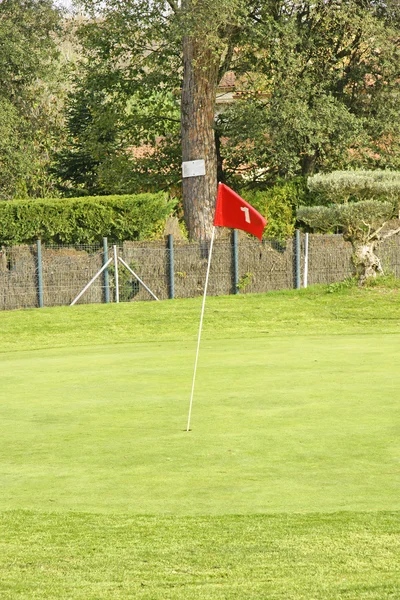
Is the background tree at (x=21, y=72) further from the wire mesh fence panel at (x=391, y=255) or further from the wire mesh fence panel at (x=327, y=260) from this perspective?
the wire mesh fence panel at (x=391, y=255)

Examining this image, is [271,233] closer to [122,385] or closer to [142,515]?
[122,385]

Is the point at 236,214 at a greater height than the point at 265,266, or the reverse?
the point at 236,214

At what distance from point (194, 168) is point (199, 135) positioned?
1.07 meters

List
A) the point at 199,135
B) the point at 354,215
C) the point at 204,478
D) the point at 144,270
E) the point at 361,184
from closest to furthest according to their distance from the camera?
1. the point at 204,478
2. the point at 354,215
3. the point at 361,184
4. the point at 144,270
5. the point at 199,135

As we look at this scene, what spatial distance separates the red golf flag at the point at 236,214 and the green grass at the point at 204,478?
175 cm

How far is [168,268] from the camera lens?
28.9m

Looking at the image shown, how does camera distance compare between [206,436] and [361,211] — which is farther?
[361,211]

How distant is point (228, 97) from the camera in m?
57.2

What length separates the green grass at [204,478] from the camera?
17.1 ft

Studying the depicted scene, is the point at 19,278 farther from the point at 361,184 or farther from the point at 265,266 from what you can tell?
the point at 361,184

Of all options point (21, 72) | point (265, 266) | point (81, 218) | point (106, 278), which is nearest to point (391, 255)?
point (265, 266)

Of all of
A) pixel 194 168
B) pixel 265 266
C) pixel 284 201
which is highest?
pixel 194 168

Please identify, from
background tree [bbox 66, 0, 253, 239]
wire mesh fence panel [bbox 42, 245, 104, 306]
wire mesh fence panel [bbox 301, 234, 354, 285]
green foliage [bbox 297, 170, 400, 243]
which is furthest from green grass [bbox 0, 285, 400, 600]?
background tree [bbox 66, 0, 253, 239]

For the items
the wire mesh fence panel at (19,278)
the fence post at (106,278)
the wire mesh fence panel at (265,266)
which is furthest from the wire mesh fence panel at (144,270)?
the wire mesh fence panel at (19,278)
